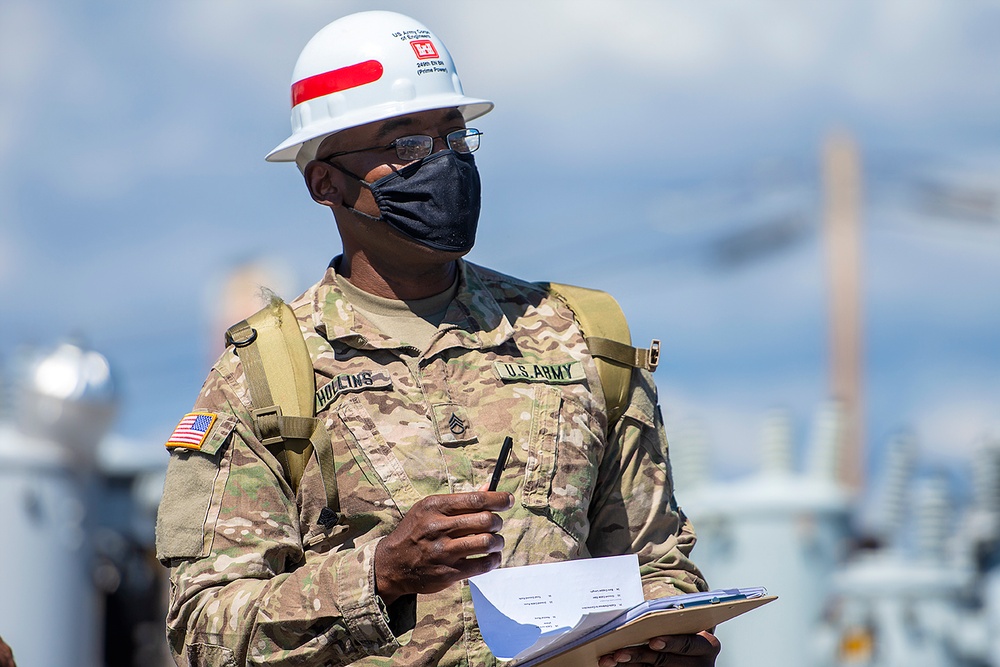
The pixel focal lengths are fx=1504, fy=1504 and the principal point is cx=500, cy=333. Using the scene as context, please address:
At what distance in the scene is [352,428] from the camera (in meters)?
3.70

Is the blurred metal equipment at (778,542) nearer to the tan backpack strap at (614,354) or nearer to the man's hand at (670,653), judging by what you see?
the tan backpack strap at (614,354)

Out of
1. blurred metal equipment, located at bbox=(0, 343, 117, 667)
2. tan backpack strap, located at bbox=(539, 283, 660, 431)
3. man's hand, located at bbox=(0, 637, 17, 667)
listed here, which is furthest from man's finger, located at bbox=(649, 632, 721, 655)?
blurred metal equipment, located at bbox=(0, 343, 117, 667)

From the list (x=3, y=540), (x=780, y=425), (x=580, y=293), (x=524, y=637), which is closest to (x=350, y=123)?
(x=580, y=293)

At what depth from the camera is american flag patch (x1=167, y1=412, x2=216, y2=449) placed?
12.0ft

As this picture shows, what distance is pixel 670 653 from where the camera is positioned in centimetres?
353

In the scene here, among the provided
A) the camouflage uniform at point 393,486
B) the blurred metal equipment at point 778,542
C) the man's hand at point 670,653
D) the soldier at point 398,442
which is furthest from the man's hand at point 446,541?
the blurred metal equipment at point 778,542

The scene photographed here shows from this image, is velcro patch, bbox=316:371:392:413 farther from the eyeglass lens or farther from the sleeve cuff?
the eyeglass lens

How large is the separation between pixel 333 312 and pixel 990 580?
14.5m

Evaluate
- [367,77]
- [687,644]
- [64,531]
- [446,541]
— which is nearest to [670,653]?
[687,644]

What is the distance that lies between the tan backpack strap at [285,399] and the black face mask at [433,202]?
422 millimetres

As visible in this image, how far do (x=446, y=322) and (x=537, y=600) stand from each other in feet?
3.04

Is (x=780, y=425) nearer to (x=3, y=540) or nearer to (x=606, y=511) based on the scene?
(x=3, y=540)

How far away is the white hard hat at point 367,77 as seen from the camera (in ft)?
13.3

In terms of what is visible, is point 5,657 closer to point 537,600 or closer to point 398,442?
point 398,442
